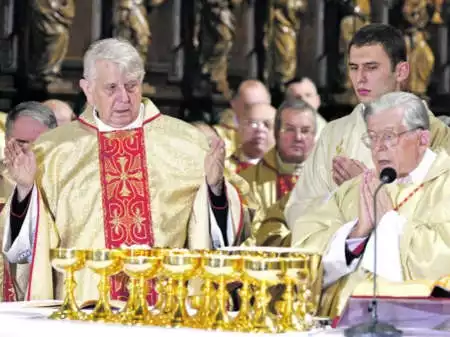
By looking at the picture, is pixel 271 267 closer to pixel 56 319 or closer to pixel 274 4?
pixel 56 319

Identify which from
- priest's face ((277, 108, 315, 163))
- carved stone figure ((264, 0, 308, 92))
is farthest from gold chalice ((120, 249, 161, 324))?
carved stone figure ((264, 0, 308, 92))

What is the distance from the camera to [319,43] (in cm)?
1452

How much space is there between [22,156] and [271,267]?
1589 mm

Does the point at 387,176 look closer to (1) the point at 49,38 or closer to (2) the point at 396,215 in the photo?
(2) the point at 396,215

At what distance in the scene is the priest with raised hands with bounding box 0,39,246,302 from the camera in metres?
6.54

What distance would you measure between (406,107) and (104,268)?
1381 millimetres

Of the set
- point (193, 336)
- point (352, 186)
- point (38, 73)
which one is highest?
point (38, 73)

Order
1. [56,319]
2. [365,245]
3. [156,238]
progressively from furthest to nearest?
[156,238], [365,245], [56,319]

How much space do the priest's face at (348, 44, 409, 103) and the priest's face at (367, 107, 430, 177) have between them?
29.7 inches

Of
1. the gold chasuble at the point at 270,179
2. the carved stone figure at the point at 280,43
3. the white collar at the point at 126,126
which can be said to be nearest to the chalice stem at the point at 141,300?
the white collar at the point at 126,126

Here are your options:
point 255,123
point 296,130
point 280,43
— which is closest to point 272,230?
point 296,130

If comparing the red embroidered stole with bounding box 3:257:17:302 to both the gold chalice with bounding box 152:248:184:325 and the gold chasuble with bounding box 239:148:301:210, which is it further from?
the gold chasuble with bounding box 239:148:301:210

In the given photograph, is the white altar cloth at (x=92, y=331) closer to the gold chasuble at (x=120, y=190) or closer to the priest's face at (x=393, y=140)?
the priest's face at (x=393, y=140)

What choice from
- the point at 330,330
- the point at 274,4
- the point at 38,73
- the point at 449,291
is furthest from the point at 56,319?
the point at 274,4
